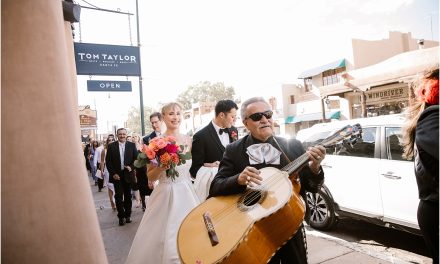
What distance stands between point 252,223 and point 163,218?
232 centimetres

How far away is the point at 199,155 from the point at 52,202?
9.26 ft

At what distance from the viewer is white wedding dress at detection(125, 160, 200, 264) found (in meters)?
3.66

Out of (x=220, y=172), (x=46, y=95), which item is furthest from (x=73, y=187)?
(x=220, y=172)

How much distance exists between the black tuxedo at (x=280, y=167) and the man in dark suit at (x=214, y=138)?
173 cm

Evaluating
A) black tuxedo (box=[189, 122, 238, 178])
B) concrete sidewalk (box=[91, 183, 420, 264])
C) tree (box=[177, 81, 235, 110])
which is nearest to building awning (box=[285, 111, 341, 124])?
concrete sidewalk (box=[91, 183, 420, 264])

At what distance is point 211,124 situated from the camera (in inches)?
184

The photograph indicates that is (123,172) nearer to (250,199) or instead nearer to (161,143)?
(161,143)

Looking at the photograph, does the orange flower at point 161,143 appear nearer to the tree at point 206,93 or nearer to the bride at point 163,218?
the bride at point 163,218

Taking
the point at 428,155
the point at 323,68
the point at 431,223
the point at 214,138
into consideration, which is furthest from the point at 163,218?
the point at 323,68

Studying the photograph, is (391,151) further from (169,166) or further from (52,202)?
(52,202)

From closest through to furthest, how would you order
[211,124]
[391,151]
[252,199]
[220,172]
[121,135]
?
[252,199]
[220,172]
[391,151]
[211,124]
[121,135]

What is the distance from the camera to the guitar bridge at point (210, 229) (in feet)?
6.48

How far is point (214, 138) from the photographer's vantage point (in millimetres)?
4559

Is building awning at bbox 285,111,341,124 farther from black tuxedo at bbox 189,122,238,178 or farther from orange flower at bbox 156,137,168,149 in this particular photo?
orange flower at bbox 156,137,168,149
